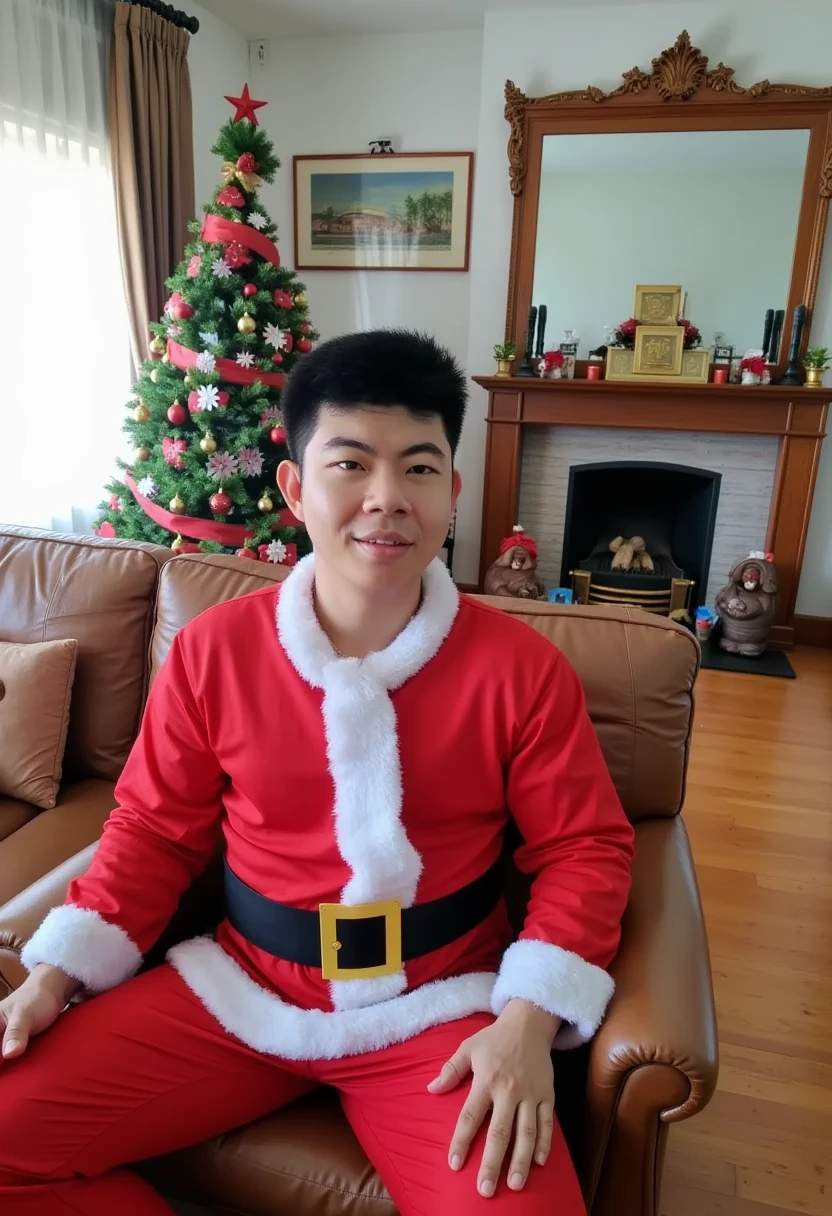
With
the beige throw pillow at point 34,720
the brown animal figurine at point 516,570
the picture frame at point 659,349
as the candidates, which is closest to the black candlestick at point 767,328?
the picture frame at point 659,349

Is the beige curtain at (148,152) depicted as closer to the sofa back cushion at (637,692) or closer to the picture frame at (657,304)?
the picture frame at (657,304)

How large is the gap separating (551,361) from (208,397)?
1.95 meters

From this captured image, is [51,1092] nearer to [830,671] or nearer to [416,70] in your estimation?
[830,671]

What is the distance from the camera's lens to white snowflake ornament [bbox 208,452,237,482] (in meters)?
2.38

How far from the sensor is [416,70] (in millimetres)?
3904

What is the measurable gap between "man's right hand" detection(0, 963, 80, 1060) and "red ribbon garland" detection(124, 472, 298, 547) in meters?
1.60

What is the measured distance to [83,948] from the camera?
947 millimetres

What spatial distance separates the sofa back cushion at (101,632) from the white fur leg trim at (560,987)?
0.94 m

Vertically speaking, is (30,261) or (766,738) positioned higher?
(30,261)

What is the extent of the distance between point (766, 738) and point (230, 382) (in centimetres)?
217

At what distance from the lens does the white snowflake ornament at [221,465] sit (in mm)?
2377

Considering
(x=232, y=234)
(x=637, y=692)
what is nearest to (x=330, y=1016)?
(x=637, y=692)

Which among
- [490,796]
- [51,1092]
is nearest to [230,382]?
[490,796]

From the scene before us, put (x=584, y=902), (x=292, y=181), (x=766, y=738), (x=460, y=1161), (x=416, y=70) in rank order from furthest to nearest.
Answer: (x=292, y=181) → (x=416, y=70) → (x=766, y=738) → (x=584, y=902) → (x=460, y=1161)
